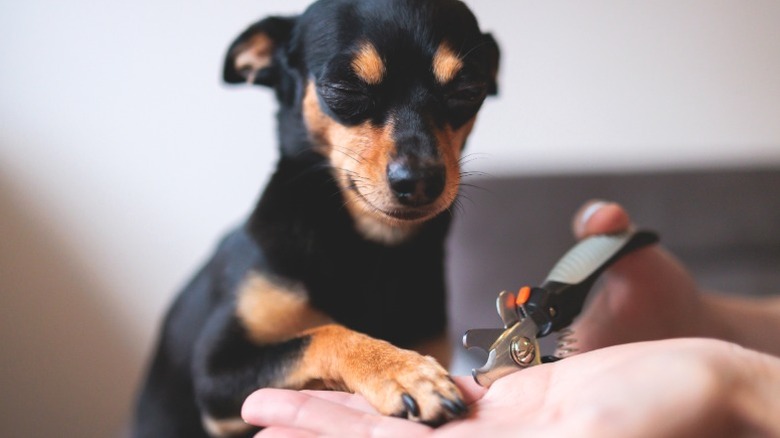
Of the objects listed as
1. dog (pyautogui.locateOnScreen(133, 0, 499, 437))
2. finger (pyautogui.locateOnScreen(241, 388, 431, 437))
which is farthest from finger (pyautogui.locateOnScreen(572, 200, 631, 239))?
finger (pyautogui.locateOnScreen(241, 388, 431, 437))

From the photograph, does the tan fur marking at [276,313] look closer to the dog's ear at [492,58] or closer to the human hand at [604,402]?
the human hand at [604,402]

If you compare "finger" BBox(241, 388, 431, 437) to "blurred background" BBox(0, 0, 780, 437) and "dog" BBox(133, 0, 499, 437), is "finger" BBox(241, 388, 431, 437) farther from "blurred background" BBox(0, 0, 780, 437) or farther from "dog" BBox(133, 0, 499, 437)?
"blurred background" BBox(0, 0, 780, 437)

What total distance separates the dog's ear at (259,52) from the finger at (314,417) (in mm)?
517

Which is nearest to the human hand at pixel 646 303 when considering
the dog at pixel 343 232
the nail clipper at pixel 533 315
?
the nail clipper at pixel 533 315

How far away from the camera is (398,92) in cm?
83

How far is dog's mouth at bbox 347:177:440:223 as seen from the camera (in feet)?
2.79

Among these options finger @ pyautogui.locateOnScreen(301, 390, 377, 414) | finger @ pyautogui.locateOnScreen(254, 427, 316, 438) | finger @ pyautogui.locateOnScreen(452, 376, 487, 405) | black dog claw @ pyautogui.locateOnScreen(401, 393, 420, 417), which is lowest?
finger @ pyautogui.locateOnScreen(254, 427, 316, 438)

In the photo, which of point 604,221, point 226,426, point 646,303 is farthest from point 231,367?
point 646,303

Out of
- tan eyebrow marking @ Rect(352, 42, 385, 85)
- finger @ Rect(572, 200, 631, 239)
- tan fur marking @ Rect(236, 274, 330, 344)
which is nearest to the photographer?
tan eyebrow marking @ Rect(352, 42, 385, 85)

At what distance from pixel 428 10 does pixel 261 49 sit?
32 cm

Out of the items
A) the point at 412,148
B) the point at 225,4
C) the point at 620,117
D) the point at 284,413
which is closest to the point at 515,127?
the point at 620,117

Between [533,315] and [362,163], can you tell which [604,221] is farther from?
[362,163]

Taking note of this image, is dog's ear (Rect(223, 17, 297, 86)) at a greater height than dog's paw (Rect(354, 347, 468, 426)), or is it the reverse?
dog's ear (Rect(223, 17, 297, 86))

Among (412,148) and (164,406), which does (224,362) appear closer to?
(164,406)
